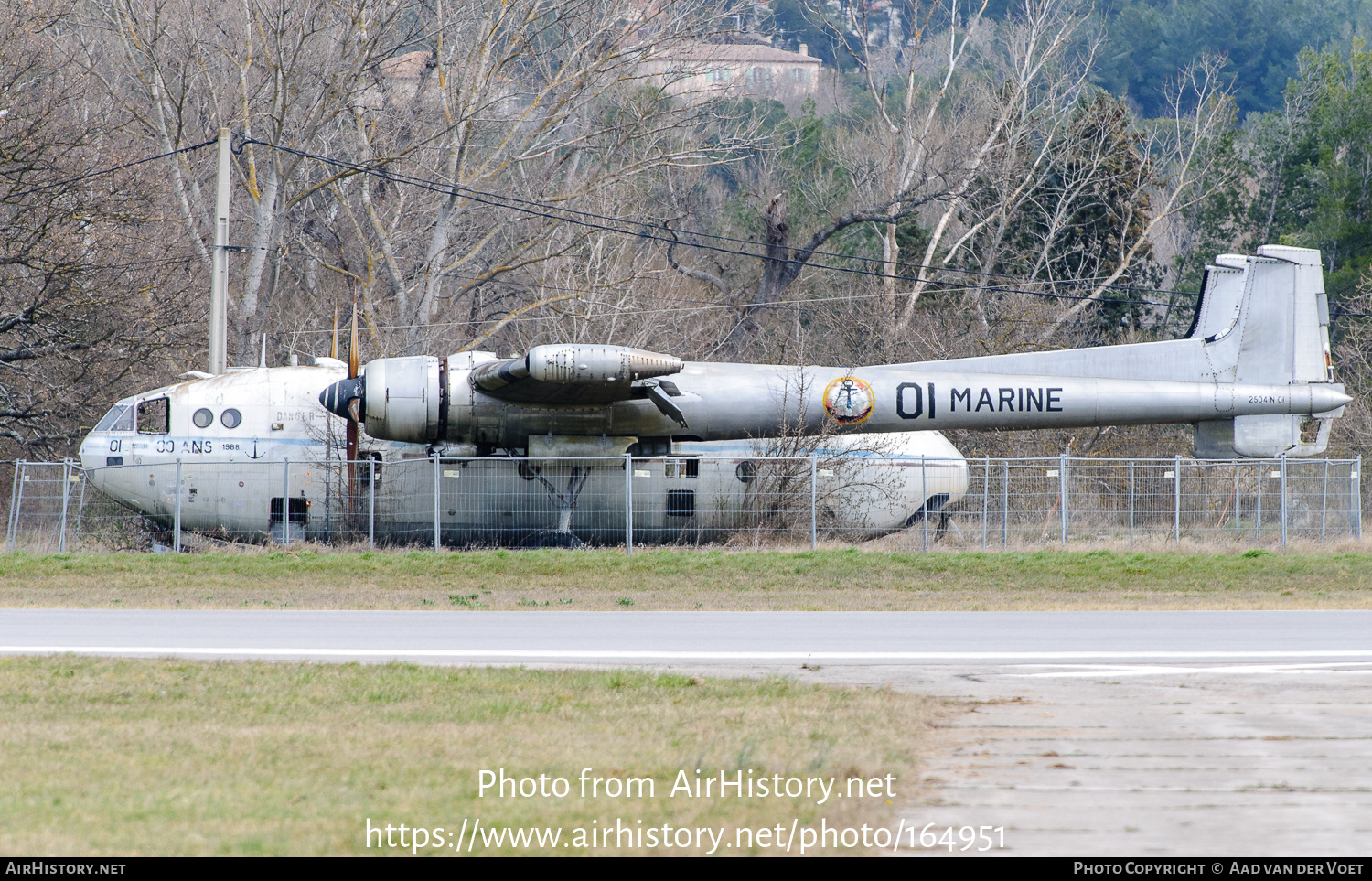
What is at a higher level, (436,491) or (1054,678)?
(436,491)

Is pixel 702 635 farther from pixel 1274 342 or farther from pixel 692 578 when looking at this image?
pixel 1274 342

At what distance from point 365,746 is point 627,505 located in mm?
14101

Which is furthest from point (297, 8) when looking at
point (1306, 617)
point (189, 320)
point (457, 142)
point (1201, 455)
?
point (1306, 617)

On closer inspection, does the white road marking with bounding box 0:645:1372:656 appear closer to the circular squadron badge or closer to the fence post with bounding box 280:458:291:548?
the fence post with bounding box 280:458:291:548

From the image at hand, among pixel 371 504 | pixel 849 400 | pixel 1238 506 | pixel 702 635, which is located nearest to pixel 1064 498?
pixel 1238 506

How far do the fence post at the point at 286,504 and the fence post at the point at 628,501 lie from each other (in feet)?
18.1

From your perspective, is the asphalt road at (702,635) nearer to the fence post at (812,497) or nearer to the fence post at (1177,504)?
the fence post at (812,497)

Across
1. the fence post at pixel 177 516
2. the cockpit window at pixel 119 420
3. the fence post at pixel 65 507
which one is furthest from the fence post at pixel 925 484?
the fence post at pixel 65 507

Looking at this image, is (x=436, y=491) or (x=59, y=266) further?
(x=59, y=266)

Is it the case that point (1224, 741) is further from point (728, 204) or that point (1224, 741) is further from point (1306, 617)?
point (728, 204)

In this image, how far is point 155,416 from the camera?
21234mm

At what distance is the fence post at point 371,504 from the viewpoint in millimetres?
20922

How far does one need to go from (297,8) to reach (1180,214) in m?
40.1

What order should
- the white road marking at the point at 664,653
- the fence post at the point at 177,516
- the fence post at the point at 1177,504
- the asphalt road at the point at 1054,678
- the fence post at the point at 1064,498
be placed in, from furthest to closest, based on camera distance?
the fence post at the point at 1177,504 < the fence post at the point at 1064,498 < the fence post at the point at 177,516 < the white road marking at the point at 664,653 < the asphalt road at the point at 1054,678
